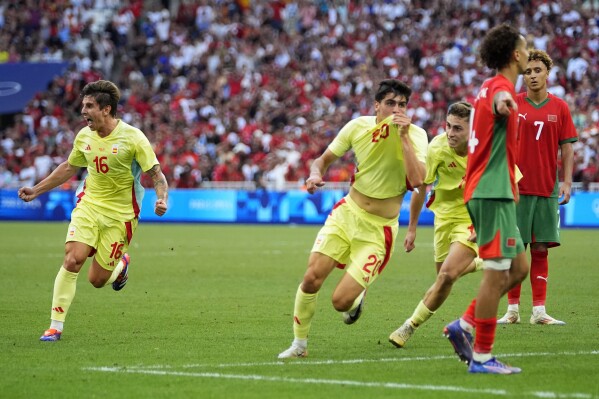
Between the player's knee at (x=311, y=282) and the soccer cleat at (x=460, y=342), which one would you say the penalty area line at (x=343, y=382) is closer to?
the soccer cleat at (x=460, y=342)

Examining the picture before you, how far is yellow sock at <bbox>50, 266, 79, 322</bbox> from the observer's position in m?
10.3

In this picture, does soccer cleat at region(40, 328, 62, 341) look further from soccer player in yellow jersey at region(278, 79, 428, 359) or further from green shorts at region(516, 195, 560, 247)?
green shorts at region(516, 195, 560, 247)

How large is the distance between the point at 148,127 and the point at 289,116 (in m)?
5.11

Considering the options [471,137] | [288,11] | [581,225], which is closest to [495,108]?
[471,137]

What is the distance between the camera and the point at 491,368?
782cm

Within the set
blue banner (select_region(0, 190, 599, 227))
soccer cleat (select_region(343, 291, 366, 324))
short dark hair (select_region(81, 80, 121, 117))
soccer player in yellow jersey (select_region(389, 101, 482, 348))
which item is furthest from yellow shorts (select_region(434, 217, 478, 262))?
blue banner (select_region(0, 190, 599, 227))

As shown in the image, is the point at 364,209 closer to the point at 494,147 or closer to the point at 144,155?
the point at 494,147

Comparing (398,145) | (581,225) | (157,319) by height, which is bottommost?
(581,225)

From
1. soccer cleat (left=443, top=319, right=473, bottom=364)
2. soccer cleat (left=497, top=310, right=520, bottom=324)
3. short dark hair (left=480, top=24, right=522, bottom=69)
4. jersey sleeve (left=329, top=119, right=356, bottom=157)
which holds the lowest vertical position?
soccer cleat (left=497, top=310, right=520, bottom=324)

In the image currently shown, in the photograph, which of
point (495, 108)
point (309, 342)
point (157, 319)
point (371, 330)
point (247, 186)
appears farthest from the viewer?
point (247, 186)

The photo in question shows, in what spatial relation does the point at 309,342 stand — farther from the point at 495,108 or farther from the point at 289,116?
the point at 289,116

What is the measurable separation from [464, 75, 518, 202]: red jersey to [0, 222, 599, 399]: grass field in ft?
4.42

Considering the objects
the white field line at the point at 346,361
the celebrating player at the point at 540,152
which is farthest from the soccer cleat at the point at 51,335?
the celebrating player at the point at 540,152

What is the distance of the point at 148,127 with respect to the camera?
37.5 meters
